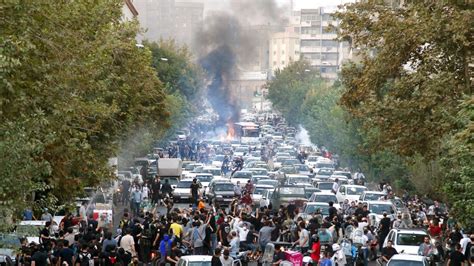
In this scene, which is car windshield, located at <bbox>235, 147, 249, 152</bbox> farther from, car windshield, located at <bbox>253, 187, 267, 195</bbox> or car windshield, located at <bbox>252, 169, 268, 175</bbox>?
car windshield, located at <bbox>253, 187, 267, 195</bbox>

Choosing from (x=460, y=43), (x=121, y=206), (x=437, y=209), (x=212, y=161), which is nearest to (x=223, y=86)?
(x=212, y=161)

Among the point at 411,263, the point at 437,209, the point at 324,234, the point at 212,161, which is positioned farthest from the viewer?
the point at 212,161

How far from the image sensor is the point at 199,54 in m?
142

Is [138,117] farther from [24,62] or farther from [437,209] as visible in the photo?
[24,62]

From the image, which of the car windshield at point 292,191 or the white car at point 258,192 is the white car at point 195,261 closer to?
the car windshield at point 292,191

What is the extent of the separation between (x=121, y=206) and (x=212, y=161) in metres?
27.5

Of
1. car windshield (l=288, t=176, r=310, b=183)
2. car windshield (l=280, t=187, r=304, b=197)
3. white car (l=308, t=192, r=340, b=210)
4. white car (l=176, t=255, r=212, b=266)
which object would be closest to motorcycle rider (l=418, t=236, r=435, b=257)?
white car (l=176, t=255, r=212, b=266)

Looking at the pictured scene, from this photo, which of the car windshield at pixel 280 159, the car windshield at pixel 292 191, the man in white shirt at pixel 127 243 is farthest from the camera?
the car windshield at pixel 280 159

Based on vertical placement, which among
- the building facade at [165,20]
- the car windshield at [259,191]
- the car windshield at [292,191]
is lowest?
the car windshield at [259,191]

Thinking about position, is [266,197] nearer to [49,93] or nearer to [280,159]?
[49,93]

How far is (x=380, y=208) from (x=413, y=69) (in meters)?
7.47

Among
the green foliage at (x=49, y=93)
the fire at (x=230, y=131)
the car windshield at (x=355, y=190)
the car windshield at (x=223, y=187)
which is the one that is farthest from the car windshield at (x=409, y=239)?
the fire at (x=230, y=131)

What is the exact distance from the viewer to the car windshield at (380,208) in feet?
149

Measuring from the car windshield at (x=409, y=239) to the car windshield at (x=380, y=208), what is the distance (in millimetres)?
9692
